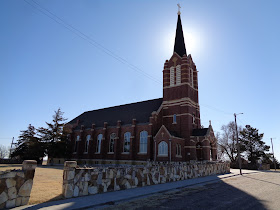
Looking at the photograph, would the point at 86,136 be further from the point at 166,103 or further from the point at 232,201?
the point at 232,201

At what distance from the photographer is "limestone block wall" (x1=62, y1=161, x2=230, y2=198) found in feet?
29.6

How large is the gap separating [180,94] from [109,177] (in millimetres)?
26817

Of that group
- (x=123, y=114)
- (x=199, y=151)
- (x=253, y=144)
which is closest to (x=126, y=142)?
(x=123, y=114)

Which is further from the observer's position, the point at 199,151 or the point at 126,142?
the point at 126,142

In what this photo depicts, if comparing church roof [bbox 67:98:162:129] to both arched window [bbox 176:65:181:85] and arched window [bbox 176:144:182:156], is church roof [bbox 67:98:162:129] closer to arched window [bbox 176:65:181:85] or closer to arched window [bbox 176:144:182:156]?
arched window [bbox 176:65:181:85]

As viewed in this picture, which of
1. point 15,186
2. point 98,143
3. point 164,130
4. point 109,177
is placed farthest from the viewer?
point 98,143

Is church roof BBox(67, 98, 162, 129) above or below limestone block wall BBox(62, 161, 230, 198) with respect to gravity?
above

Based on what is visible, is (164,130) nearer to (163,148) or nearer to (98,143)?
(163,148)

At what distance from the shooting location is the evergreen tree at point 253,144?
50.2 meters

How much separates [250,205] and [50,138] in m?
39.0

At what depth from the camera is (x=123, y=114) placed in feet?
140

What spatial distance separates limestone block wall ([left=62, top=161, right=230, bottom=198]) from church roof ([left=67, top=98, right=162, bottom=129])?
67.7 feet

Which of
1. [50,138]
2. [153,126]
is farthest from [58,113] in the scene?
[153,126]

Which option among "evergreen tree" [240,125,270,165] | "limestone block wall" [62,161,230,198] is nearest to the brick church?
"limestone block wall" [62,161,230,198]
